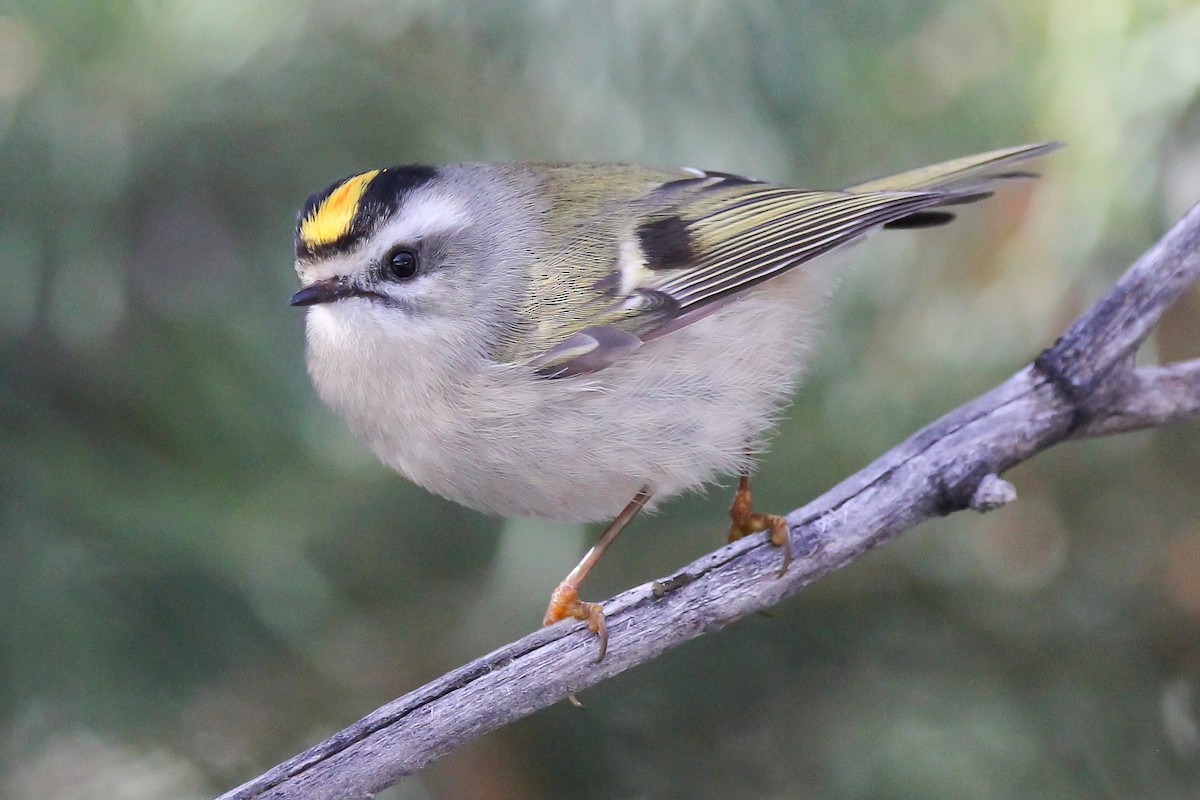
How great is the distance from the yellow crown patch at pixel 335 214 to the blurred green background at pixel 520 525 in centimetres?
18

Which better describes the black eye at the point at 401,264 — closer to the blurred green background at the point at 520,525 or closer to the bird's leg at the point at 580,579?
the blurred green background at the point at 520,525

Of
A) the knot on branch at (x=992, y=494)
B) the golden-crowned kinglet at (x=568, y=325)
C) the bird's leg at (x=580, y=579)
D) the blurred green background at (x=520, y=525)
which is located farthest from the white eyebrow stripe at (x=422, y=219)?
the knot on branch at (x=992, y=494)

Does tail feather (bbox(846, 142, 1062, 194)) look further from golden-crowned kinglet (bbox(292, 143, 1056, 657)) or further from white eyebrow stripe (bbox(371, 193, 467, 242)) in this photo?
white eyebrow stripe (bbox(371, 193, 467, 242))

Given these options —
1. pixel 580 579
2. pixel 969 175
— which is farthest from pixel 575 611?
pixel 969 175

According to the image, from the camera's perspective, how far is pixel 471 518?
1228 millimetres

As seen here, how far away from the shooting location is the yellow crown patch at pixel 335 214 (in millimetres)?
1018

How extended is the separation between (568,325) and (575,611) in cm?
27

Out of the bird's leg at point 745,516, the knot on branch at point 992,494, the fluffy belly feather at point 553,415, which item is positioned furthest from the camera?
the bird's leg at point 745,516

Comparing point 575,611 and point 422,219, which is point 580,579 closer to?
point 575,611

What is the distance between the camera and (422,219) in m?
1.09

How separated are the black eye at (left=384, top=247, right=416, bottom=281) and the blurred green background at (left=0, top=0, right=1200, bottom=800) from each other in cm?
19

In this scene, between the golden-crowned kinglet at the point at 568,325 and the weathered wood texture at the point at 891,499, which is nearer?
the weathered wood texture at the point at 891,499

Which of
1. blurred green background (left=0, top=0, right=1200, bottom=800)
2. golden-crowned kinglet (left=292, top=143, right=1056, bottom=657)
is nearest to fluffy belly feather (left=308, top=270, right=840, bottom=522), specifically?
golden-crowned kinglet (left=292, top=143, right=1056, bottom=657)

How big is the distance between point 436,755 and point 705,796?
15.5 inches
